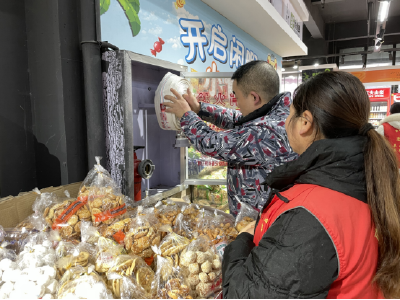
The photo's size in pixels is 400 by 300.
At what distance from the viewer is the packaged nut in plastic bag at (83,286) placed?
95 cm

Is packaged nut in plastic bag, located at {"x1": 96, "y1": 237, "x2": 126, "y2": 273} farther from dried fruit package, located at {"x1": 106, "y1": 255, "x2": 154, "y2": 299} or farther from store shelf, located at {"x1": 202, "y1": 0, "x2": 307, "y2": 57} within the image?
store shelf, located at {"x1": 202, "y1": 0, "x2": 307, "y2": 57}

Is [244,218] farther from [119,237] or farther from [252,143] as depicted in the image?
[119,237]

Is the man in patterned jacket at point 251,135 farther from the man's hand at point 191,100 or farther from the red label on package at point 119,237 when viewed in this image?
the red label on package at point 119,237

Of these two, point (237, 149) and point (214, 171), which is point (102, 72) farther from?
point (214, 171)

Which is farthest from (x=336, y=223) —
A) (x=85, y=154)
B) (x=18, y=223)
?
(x=85, y=154)

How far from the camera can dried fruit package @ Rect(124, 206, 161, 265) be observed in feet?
3.99

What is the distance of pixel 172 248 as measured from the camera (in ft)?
3.92

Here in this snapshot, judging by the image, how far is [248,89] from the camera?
→ 202 centimetres

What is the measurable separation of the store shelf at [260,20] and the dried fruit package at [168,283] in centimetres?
321

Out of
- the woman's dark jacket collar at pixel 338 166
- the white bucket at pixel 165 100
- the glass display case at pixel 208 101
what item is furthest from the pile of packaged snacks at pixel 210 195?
the woman's dark jacket collar at pixel 338 166

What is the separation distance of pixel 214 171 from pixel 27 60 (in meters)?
2.27

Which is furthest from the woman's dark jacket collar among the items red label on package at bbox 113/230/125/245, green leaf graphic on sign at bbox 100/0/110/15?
green leaf graphic on sign at bbox 100/0/110/15

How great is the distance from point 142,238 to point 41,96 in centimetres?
136

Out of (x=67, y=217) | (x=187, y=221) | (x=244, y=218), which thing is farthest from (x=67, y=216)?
(x=244, y=218)
